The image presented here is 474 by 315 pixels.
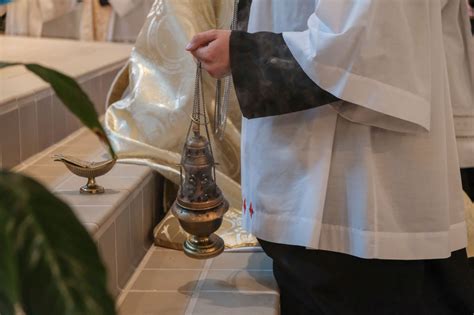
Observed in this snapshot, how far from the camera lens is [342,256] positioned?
35.9 inches

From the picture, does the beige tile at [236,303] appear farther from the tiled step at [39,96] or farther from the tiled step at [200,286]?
the tiled step at [39,96]

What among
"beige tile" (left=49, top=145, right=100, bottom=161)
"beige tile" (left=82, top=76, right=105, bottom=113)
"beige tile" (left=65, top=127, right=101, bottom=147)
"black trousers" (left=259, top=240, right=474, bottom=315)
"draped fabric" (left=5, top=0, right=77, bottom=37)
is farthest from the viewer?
"draped fabric" (left=5, top=0, right=77, bottom=37)

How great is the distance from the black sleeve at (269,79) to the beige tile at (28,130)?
1.94 feet

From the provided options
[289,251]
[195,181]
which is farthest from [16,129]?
[289,251]

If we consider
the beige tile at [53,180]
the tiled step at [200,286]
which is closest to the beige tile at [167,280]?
the tiled step at [200,286]

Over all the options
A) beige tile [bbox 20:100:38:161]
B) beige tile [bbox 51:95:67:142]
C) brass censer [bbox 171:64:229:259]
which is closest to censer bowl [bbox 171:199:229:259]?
brass censer [bbox 171:64:229:259]

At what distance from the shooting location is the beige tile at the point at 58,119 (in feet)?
4.68

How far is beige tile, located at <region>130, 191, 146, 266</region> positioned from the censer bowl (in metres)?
0.19

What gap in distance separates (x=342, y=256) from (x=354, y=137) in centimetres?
17

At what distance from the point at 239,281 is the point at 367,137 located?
1.23ft

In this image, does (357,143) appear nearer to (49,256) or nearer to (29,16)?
(49,256)

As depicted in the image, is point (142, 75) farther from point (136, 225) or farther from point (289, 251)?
point (289, 251)

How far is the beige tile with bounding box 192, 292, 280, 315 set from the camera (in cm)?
100

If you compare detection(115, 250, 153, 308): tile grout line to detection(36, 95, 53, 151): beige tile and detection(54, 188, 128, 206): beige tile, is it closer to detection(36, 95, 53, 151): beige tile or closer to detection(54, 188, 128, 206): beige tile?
detection(54, 188, 128, 206): beige tile
